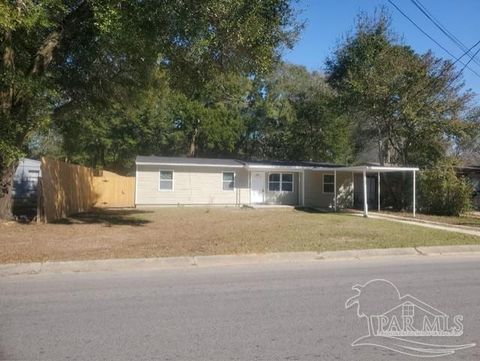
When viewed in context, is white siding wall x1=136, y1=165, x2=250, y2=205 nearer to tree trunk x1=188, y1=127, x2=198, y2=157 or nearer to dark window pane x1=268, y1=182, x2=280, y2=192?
dark window pane x1=268, y1=182, x2=280, y2=192

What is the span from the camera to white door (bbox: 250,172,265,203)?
31.1m

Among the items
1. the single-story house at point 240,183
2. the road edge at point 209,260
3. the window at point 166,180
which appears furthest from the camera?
the window at point 166,180

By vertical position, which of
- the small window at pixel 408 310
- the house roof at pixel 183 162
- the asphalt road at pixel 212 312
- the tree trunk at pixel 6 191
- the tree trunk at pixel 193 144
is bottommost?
the asphalt road at pixel 212 312

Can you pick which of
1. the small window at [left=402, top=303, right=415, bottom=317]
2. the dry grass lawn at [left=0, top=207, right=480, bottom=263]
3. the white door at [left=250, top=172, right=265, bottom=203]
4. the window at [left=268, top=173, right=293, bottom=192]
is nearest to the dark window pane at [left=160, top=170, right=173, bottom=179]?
the white door at [left=250, top=172, right=265, bottom=203]

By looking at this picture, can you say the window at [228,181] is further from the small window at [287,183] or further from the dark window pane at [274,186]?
the small window at [287,183]

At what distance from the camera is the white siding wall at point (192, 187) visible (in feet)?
95.9

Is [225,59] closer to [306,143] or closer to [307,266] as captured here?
[307,266]

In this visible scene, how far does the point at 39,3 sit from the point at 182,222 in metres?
9.10

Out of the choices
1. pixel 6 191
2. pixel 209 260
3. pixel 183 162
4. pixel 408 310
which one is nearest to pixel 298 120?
pixel 183 162

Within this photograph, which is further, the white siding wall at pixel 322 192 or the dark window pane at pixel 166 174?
the white siding wall at pixel 322 192

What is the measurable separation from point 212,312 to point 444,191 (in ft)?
72.1

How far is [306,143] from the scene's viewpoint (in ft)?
150

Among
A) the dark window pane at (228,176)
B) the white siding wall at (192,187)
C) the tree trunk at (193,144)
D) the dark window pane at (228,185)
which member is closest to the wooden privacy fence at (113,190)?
the white siding wall at (192,187)

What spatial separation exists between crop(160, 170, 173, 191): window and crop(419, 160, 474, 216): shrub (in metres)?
13.9
